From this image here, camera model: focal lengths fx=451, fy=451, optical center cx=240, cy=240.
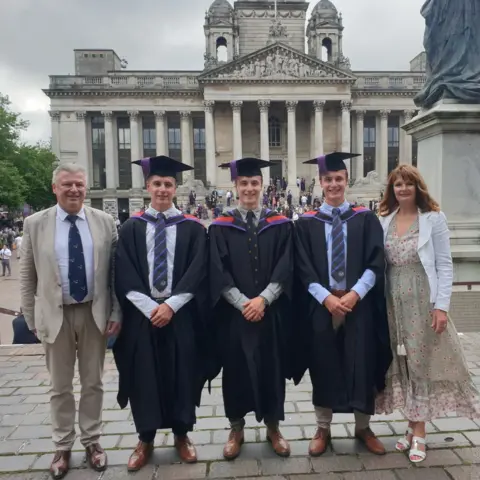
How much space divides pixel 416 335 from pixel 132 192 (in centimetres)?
5227

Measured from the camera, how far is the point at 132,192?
177ft

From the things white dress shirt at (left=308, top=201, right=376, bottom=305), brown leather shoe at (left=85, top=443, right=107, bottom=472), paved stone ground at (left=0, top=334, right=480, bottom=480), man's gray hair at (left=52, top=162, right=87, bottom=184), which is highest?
man's gray hair at (left=52, top=162, right=87, bottom=184)

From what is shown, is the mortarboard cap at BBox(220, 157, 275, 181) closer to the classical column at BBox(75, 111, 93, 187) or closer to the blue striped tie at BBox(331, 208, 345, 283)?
the blue striped tie at BBox(331, 208, 345, 283)

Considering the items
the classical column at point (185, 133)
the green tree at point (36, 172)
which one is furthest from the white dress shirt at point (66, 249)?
the classical column at point (185, 133)

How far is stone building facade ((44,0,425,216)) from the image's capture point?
52844 millimetres

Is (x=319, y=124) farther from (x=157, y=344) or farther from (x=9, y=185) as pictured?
(x=157, y=344)

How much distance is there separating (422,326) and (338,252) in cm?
100

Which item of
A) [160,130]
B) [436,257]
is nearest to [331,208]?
[436,257]

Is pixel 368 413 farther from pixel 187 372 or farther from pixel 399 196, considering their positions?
pixel 399 196

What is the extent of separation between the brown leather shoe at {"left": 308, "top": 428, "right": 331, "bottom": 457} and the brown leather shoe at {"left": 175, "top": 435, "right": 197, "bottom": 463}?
3.53 feet

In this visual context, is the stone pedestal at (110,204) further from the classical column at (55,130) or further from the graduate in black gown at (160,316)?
the graduate in black gown at (160,316)

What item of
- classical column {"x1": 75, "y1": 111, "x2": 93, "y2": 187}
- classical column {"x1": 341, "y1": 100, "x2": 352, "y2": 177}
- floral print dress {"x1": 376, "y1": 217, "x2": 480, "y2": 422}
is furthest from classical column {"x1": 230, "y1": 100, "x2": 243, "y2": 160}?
floral print dress {"x1": 376, "y1": 217, "x2": 480, "y2": 422}

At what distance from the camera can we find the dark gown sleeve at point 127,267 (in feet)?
13.4

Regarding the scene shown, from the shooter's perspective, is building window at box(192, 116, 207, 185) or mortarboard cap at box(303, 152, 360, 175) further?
building window at box(192, 116, 207, 185)
